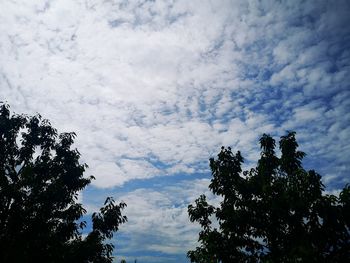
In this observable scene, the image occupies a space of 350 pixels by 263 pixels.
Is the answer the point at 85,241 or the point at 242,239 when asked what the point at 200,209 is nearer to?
the point at 242,239

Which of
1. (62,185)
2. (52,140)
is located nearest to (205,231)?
(62,185)

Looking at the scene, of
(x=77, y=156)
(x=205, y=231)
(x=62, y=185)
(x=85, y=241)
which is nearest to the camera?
(x=205, y=231)

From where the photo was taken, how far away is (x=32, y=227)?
58.3 ft

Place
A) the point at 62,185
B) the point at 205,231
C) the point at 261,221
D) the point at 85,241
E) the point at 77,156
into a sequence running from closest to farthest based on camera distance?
the point at 261,221 → the point at 205,231 → the point at 85,241 → the point at 62,185 → the point at 77,156

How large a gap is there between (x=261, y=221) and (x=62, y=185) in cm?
1244

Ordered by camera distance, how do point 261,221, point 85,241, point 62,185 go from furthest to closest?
point 62,185 < point 85,241 < point 261,221

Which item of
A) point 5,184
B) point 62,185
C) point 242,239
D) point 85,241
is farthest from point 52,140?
point 242,239

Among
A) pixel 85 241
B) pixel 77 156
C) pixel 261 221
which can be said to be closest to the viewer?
pixel 261 221

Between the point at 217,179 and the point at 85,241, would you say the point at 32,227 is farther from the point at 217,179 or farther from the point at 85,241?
the point at 217,179

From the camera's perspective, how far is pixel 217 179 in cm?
1627

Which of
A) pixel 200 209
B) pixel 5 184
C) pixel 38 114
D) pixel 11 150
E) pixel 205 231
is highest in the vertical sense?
pixel 38 114

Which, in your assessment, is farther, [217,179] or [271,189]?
[217,179]

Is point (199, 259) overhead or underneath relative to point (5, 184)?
underneath

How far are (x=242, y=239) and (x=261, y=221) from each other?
125 centimetres
